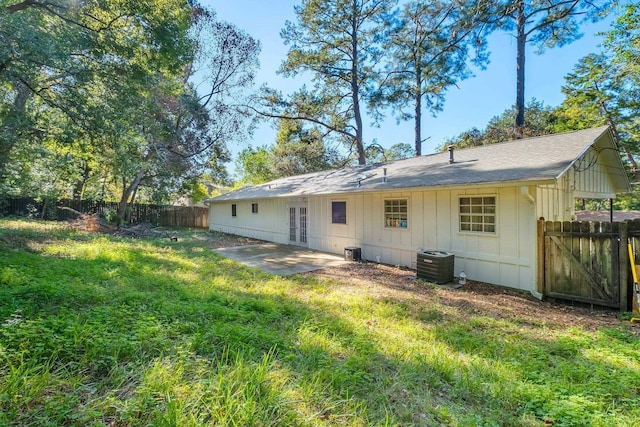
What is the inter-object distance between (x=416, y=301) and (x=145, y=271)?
5820 mm

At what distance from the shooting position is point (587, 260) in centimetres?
541

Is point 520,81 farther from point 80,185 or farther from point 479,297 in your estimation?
point 80,185

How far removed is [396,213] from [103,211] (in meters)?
19.2

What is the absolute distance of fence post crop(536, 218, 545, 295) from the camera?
19.6 ft

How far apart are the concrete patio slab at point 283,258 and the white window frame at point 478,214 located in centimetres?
375

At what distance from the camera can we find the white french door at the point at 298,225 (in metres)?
12.7

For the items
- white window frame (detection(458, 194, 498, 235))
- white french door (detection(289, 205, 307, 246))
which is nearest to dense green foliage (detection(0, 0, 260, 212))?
white french door (detection(289, 205, 307, 246))

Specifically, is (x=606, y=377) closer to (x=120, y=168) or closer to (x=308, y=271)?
(x=308, y=271)

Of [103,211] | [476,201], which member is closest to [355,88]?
[476,201]

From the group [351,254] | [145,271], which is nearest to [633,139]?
[351,254]

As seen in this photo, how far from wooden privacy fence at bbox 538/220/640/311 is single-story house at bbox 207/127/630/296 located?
0.28m

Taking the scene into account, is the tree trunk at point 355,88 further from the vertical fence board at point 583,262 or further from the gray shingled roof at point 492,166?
the vertical fence board at point 583,262

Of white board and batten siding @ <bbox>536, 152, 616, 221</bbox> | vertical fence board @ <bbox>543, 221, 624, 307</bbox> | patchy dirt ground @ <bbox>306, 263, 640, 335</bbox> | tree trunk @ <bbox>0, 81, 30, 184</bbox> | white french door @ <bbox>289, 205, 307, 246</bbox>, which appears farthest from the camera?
white french door @ <bbox>289, 205, 307, 246</bbox>

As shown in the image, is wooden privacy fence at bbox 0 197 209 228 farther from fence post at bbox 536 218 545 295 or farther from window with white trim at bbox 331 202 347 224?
fence post at bbox 536 218 545 295
